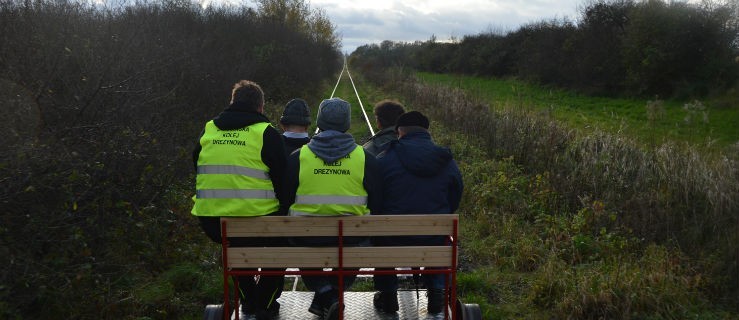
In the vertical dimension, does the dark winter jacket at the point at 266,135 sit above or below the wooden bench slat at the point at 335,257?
above

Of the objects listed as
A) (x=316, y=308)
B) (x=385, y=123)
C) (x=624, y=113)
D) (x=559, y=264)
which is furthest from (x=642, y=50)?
(x=316, y=308)

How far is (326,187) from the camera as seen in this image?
4223mm

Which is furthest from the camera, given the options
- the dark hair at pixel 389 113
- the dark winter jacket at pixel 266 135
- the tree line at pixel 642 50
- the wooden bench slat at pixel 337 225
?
the tree line at pixel 642 50

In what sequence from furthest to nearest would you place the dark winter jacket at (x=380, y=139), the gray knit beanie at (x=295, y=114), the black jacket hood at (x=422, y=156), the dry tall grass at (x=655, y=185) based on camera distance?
the dry tall grass at (x=655, y=185) → the dark winter jacket at (x=380, y=139) → the gray knit beanie at (x=295, y=114) → the black jacket hood at (x=422, y=156)

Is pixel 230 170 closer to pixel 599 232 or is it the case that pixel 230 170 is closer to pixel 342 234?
pixel 342 234

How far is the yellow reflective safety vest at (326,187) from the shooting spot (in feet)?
13.9

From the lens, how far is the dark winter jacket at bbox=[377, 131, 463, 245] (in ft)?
14.9

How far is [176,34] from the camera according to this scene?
523 inches

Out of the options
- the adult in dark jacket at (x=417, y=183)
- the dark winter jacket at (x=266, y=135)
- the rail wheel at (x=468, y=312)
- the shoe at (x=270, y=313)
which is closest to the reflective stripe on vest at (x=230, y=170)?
the dark winter jacket at (x=266, y=135)

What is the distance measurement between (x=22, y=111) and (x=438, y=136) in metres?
10.3

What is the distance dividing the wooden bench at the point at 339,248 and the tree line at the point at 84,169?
4.08ft

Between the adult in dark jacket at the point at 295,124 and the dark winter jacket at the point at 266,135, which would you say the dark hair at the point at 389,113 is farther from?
the dark winter jacket at the point at 266,135

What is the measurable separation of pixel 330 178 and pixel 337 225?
1.25 feet

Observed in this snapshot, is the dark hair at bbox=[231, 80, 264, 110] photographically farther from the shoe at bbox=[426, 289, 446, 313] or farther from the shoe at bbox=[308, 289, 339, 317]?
the shoe at bbox=[426, 289, 446, 313]
